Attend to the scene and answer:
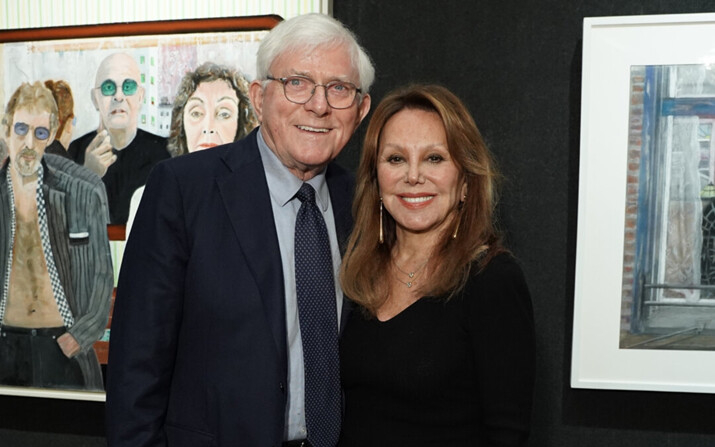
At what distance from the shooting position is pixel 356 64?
1559mm

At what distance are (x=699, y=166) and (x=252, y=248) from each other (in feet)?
4.29

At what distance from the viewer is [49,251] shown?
2.25m

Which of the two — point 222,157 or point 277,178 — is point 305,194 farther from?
point 222,157

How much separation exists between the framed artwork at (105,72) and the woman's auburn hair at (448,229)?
2.27 feet

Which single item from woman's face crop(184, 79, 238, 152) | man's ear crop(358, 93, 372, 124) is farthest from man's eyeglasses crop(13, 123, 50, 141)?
man's ear crop(358, 93, 372, 124)

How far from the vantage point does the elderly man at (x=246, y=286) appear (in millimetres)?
1424

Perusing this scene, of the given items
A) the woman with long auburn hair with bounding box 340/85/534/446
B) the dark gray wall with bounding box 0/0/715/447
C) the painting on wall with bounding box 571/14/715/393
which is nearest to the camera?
the woman with long auburn hair with bounding box 340/85/534/446

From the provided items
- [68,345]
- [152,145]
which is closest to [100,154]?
[152,145]

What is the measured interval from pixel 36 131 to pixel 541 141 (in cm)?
165

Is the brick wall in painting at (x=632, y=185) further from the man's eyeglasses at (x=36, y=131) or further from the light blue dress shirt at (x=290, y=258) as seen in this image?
the man's eyeglasses at (x=36, y=131)

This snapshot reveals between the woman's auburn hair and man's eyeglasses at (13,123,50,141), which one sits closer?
the woman's auburn hair

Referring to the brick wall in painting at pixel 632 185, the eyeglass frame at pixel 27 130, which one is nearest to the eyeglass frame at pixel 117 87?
the eyeglass frame at pixel 27 130

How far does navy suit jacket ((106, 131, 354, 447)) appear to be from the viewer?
1421mm

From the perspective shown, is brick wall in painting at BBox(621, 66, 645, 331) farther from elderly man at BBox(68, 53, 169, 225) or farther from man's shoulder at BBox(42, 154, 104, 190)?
man's shoulder at BBox(42, 154, 104, 190)
